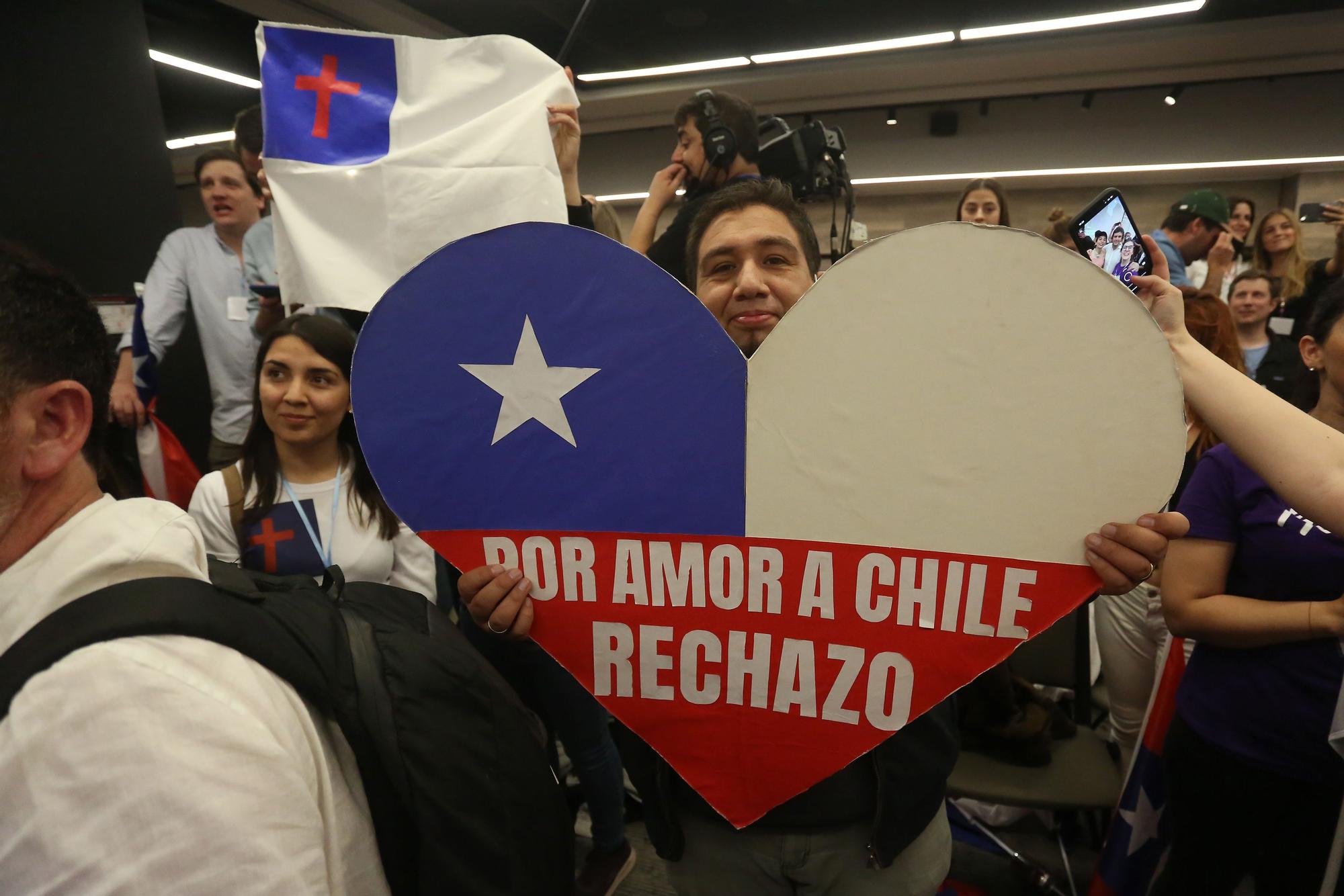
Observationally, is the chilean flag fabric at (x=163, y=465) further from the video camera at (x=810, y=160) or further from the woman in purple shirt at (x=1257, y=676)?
the woman in purple shirt at (x=1257, y=676)

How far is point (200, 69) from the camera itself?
5.48 meters

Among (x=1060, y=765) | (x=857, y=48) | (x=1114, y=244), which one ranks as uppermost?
(x=857, y=48)

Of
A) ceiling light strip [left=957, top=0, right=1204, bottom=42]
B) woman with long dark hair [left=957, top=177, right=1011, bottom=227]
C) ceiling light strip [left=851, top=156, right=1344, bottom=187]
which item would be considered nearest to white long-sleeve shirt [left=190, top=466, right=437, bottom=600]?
woman with long dark hair [left=957, top=177, right=1011, bottom=227]

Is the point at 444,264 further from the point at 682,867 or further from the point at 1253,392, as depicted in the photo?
the point at 1253,392

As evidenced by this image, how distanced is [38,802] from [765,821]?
76cm

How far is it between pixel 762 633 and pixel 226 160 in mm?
2536

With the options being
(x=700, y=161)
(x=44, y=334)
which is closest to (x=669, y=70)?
(x=700, y=161)

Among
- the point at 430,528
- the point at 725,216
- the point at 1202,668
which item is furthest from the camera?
the point at 1202,668

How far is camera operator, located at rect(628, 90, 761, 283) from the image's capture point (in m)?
1.85

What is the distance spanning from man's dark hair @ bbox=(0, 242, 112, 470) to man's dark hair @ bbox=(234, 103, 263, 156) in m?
1.77

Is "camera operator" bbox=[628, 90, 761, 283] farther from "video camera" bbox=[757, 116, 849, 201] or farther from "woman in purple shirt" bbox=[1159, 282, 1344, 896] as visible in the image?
"woman in purple shirt" bbox=[1159, 282, 1344, 896]

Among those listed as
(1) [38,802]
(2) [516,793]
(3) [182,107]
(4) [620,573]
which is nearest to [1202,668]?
(4) [620,573]

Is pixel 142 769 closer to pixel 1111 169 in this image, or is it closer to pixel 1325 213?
pixel 1325 213

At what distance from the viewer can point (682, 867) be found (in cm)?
100
